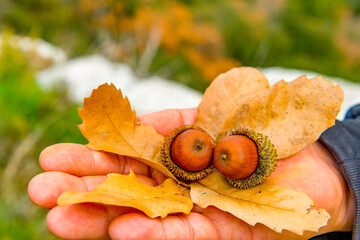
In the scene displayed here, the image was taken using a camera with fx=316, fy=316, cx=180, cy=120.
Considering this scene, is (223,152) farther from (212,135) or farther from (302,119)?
(302,119)

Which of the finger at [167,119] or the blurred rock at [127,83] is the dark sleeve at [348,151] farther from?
the blurred rock at [127,83]

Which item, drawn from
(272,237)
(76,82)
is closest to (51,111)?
(76,82)

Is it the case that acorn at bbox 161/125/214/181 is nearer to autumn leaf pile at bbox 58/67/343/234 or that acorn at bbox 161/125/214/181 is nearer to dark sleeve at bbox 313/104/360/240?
autumn leaf pile at bbox 58/67/343/234

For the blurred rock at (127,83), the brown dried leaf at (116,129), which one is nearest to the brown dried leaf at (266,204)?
the brown dried leaf at (116,129)

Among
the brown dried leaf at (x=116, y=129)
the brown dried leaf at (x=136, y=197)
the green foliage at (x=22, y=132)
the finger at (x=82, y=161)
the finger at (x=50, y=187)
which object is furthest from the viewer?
the green foliage at (x=22, y=132)

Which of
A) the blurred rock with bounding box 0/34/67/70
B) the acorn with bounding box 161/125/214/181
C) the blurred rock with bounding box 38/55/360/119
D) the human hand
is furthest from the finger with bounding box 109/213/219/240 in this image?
the blurred rock with bounding box 0/34/67/70

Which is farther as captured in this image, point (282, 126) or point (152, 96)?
point (152, 96)
